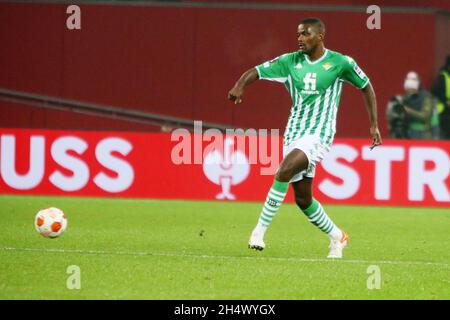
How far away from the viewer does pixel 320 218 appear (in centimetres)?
1091

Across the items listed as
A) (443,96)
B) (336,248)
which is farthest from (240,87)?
(443,96)

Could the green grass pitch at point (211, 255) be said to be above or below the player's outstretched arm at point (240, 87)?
below

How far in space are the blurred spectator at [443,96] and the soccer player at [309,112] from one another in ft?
33.7

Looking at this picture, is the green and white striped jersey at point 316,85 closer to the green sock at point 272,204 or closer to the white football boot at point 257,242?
the green sock at point 272,204

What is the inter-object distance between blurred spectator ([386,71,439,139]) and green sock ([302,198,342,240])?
8979mm

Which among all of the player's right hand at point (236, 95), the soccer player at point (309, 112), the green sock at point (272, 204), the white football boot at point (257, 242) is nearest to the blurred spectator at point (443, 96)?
the soccer player at point (309, 112)

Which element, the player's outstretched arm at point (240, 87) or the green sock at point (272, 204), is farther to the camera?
the green sock at point (272, 204)

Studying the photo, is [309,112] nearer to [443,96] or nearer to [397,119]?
[397,119]

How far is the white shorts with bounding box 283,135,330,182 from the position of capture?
35.1 ft

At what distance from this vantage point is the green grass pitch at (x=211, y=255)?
8.83 meters

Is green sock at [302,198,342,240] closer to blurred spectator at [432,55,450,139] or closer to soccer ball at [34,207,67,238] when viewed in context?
soccer ball at [34,207,67,238]

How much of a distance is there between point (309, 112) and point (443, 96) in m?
10.5

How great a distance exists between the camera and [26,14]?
22375mm

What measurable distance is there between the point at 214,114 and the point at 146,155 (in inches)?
177
